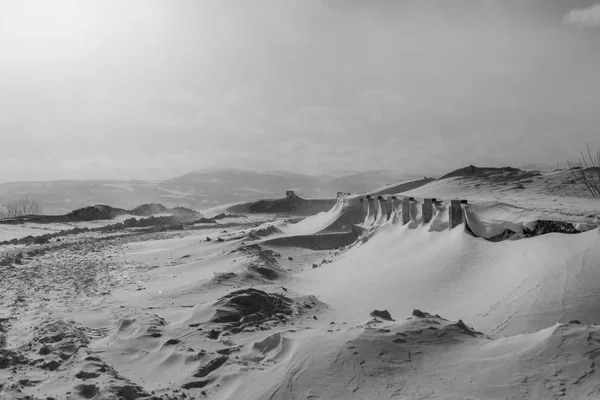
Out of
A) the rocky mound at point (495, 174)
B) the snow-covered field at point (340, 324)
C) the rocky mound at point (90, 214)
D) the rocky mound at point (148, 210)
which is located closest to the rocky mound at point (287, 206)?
the rocky mound at point (148, 210)

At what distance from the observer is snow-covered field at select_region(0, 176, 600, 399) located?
3197mm

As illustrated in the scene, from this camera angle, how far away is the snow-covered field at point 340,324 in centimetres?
320

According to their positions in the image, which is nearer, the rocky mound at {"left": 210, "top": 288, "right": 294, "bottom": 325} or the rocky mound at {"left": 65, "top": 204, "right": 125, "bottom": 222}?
the rocky mound at {"left": 210, "top": 288, "right": 294, "bottom": 325}

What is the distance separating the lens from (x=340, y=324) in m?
4.47

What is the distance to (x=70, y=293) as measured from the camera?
23.1ft

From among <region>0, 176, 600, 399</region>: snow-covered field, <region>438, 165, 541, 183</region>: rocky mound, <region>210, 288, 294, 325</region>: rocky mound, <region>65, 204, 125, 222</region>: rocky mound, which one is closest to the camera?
<region>0, 176, 600, 399</region>: snow-covered field

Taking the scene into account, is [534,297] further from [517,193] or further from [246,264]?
[517,193]

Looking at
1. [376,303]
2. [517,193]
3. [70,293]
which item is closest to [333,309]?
[376,303]

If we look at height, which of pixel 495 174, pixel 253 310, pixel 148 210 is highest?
pixel 495 174

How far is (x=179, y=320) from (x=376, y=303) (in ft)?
7.45

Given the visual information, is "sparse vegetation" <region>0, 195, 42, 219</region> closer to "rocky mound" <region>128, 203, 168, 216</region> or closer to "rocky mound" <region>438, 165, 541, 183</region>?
"rocky mound" <region>128, 203, 168, 216</region>

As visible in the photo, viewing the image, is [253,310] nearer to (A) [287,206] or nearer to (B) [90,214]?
(B) [90,214]

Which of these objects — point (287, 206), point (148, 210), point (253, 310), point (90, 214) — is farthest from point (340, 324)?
point (148, 210)

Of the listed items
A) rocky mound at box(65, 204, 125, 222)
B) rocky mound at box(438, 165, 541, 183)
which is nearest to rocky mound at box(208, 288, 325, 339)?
rocky mound at box(438, 165, 541, 183)
